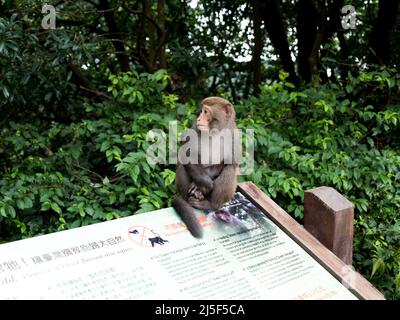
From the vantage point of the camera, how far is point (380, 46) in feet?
17.5

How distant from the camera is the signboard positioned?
1.87 m

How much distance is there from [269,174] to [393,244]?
979mm

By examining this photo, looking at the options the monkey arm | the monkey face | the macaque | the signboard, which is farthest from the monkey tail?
the monkey face

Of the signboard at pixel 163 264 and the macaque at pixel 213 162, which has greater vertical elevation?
the macaque at pixel 213 162

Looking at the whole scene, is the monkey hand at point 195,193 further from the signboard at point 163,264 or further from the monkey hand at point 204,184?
the signboard at point 163,264

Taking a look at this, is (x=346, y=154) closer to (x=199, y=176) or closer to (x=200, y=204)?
(x=199, y=176)

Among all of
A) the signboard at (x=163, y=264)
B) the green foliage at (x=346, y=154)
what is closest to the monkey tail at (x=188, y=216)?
the signboard at (x=163, y=264)

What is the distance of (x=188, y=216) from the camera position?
2.35 metres

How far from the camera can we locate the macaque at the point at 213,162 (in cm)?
268
